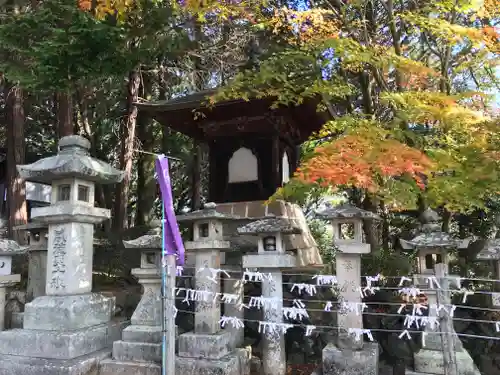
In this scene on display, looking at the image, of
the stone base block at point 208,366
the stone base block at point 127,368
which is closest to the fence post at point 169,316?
the stone base block at point 208,366

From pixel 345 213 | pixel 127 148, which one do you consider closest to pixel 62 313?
pixel 345 213

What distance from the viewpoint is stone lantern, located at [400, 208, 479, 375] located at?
499 cm

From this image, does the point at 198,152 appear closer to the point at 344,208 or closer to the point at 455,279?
the point at 344,208

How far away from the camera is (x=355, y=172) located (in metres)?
4.82

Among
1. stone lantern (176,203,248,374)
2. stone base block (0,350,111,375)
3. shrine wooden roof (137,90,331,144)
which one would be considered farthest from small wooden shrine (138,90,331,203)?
stone base block (0,350,111,375)

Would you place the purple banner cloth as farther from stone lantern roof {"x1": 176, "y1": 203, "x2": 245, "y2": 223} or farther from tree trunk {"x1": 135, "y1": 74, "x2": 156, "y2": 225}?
tree trunk {"x1": 135, "y1": 74, "x2": 156, "y2": 225}

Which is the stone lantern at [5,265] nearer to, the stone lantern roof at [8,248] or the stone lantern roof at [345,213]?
the stone lantern roof at [8,248]

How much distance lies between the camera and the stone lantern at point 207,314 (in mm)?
5441

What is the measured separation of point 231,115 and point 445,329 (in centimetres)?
620

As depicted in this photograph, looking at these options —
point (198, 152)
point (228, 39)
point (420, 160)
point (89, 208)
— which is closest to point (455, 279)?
point (420, 160)

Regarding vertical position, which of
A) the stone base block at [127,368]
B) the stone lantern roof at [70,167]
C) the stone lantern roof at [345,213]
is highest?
the stone lantern roof at [70,167]

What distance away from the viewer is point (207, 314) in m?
5.74

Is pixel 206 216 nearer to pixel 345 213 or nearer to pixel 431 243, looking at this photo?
pixel 345 213

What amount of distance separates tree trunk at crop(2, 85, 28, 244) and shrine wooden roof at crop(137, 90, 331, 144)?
4.73m
